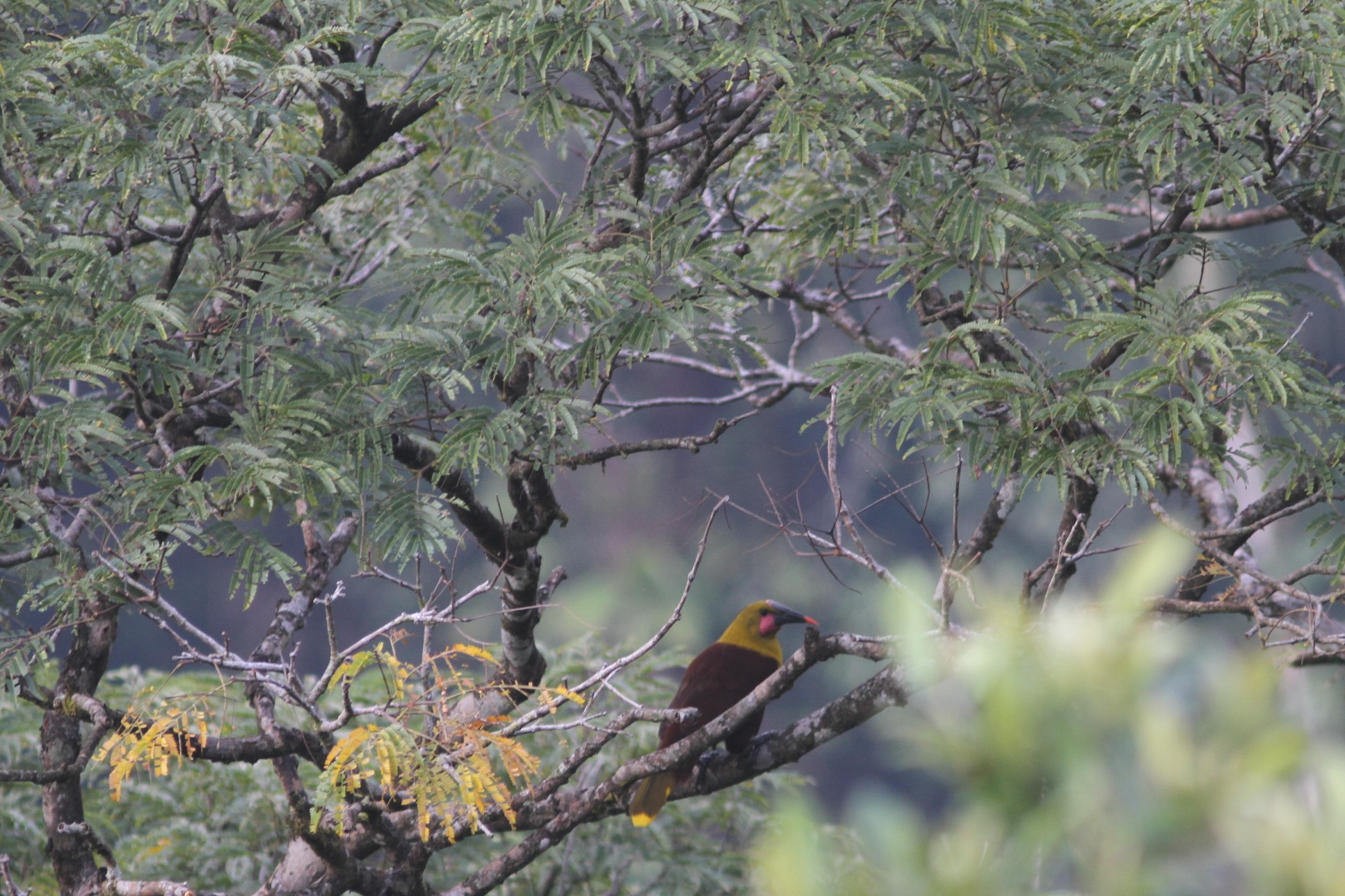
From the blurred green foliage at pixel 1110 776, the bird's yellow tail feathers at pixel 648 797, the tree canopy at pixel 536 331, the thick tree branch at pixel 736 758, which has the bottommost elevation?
the bird's yellow tail feathers at pixel 648 797

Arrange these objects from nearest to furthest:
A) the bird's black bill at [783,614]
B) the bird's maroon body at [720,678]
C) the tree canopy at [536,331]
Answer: the tree canopy at [536,331], the bird's maroon body at [720,678], the bird's black bill at [783,614]

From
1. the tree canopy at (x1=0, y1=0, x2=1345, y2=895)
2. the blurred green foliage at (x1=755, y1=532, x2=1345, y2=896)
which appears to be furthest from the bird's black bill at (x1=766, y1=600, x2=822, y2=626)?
the blurred green foliage at (x1=755, y1=532, x2=1345, y2=896)

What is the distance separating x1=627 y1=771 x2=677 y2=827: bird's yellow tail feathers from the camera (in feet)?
10.3

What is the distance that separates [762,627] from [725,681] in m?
0.36

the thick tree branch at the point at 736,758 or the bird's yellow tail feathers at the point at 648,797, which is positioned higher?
the thick tree branch at the point at 736,758

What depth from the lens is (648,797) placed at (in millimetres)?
3182

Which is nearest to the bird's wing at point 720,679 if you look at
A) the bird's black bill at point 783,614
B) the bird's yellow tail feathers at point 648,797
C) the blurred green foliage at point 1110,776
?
the bird's black bill at point 783,614

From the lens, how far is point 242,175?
2699 mm

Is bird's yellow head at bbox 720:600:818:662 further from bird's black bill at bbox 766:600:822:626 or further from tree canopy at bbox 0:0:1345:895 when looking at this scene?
tree canopy at bbox 0:0:1345:895

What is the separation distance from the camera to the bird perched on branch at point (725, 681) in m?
3.16

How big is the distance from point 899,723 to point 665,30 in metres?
2.39

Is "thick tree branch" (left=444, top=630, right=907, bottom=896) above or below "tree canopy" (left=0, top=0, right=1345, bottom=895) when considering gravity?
below

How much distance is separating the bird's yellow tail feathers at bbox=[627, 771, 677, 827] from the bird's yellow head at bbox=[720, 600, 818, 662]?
0.76 m

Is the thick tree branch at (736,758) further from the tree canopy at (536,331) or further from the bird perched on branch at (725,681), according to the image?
the bird perched on branch at (725,681)
